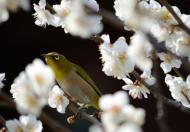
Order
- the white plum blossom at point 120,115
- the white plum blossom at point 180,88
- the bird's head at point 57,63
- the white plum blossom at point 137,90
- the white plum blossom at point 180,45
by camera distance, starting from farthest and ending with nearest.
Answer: the bird's head at point 57,63 < the white plum blossom at point 137,90 < the white plum blossom at point 180,88 < the white plum blossom at point 180,45 < the white plum blossom at point 120,115

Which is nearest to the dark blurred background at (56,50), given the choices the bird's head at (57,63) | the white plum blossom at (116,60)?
the bird's head at (57,63)

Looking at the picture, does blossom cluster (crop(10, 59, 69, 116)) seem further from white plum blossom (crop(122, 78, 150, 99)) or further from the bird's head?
the bird's head

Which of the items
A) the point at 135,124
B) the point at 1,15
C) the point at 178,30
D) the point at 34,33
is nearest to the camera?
the point at 135,124

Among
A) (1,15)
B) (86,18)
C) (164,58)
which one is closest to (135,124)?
(86,18)

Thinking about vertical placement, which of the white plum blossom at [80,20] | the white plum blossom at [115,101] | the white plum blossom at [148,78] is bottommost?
the white plum blossom at [115,101]

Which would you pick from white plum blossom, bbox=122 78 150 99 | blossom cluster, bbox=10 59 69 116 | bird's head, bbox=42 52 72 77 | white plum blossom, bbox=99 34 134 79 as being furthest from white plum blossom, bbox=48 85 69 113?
blossom cluster, bbox=10 59 69 116

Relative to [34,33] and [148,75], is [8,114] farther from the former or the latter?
[148,75]

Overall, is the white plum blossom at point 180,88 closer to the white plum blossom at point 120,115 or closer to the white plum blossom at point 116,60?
the white plum blossom at point 116,60
